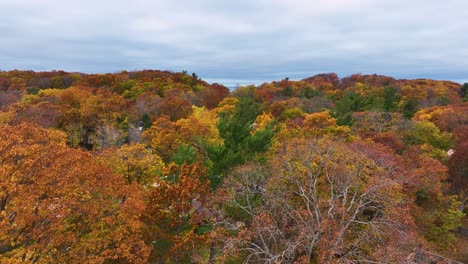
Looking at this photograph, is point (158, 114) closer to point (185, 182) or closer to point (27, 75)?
point (185, 182)

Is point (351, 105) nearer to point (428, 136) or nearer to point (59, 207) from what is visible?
point (428, 136)

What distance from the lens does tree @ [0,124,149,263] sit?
33.4 ft

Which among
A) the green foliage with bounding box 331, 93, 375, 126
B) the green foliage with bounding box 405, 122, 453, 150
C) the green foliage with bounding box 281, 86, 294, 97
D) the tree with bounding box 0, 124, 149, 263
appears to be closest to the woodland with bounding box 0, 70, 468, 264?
the tree with bounding box 0, 124, 149, 263

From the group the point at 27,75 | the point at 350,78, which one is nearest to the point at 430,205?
the point at 27,75

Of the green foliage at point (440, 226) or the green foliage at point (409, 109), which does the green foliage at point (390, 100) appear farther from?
the green foliage at point (440, 226)

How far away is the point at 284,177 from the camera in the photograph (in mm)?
16172

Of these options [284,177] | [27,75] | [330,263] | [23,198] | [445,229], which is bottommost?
[445,229]

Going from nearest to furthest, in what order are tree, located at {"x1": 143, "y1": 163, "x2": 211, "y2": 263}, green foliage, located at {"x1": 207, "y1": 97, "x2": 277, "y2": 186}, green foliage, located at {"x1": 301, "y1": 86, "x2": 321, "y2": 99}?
tree, located at {"x1": 143, "y1": 163, "x2": 211, "y2": 263}, green foliage, located at {"x1": 207, "y1": 97, "x2": 277, "y2": 186}, green foliage, located at {"x1": 301, "y1": 86, "x2": 321, "y2": 99}

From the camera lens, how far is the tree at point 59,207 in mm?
10172

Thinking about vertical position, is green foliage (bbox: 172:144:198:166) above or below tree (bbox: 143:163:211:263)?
above

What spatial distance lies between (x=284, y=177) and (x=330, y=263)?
16.7ft

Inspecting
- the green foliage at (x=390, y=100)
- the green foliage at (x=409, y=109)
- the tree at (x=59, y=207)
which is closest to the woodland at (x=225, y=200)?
the tree at (x=59, y=207)

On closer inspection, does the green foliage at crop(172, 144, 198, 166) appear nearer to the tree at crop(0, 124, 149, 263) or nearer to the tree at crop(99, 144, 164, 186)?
the tree at crop(99, 144, 164, 186)

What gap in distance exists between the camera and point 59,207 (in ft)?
35.3
